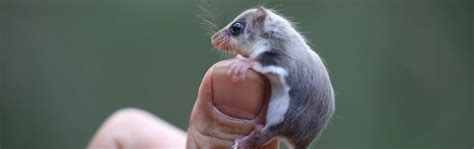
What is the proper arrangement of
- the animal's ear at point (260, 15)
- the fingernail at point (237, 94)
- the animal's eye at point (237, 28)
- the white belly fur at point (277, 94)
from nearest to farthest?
the white belly fur at point (277, 94) → the fingernail at point (237, 94) → the animal's ear at point (260, 15) → the animal's eye at point (237, 28)

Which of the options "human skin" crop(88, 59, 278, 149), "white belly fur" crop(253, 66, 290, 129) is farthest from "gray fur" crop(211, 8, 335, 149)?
"human skin" crop(88, 59, 278, 149)

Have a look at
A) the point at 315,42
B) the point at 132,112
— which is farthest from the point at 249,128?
the point at 315,42

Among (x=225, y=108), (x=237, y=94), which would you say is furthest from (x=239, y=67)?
(x=225, y=108)

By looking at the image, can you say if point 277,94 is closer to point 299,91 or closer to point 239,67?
point 299,91

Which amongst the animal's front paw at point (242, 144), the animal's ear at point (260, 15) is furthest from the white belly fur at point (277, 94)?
the animal's ear at point (260, 15)

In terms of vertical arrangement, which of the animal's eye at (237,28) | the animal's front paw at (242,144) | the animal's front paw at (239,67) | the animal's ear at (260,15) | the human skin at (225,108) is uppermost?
the animal's ear at (260,15)

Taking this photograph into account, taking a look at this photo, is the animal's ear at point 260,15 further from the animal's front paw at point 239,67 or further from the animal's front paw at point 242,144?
the animal's front paw at point 242,144

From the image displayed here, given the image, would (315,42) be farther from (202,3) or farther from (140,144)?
(202,3)
